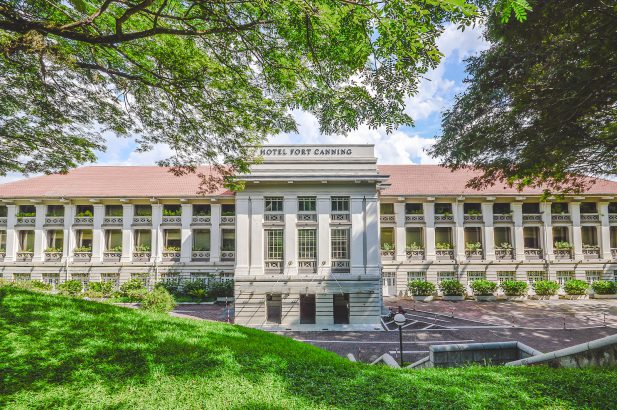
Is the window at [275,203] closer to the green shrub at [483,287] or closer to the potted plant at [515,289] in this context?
the green shrub at [483,287]

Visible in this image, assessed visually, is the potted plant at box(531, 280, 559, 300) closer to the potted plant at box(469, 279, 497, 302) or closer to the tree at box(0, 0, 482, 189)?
the potted plant at box(469, 279, 497, 302)

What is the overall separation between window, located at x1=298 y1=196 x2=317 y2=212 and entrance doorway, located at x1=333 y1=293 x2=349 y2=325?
214 inches

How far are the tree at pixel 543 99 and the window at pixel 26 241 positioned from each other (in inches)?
1260

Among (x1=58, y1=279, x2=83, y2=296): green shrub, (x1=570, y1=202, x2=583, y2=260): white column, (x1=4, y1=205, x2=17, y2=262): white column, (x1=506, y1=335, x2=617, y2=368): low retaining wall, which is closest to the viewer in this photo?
(x1=506, y1=335, x2=617, y2=368): low retaining wall

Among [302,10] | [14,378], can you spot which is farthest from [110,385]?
[302,10]

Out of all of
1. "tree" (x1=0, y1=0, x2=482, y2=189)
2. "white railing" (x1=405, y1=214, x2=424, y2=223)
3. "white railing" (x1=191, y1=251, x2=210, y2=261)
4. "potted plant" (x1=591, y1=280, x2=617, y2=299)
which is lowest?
"potted plant" (x1=591, y1=280, x2=617, y2=299)

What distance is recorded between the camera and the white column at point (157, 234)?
80.6ft

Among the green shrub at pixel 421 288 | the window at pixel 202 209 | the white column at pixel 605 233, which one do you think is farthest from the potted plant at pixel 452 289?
the window at pixel 202 209

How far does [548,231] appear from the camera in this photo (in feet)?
82.7

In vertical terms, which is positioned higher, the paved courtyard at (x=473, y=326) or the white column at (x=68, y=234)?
the white column at (x=68, y=234)

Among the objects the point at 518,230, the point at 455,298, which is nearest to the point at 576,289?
the point at 518,230

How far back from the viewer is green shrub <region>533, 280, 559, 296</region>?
23688 mm

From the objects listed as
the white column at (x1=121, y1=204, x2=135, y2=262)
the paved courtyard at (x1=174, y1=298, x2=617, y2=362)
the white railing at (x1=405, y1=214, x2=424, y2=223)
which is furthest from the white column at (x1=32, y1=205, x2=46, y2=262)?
the white railing at (x1=405, y1=214, x2=424, y2=223)

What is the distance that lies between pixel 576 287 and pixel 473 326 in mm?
13011
